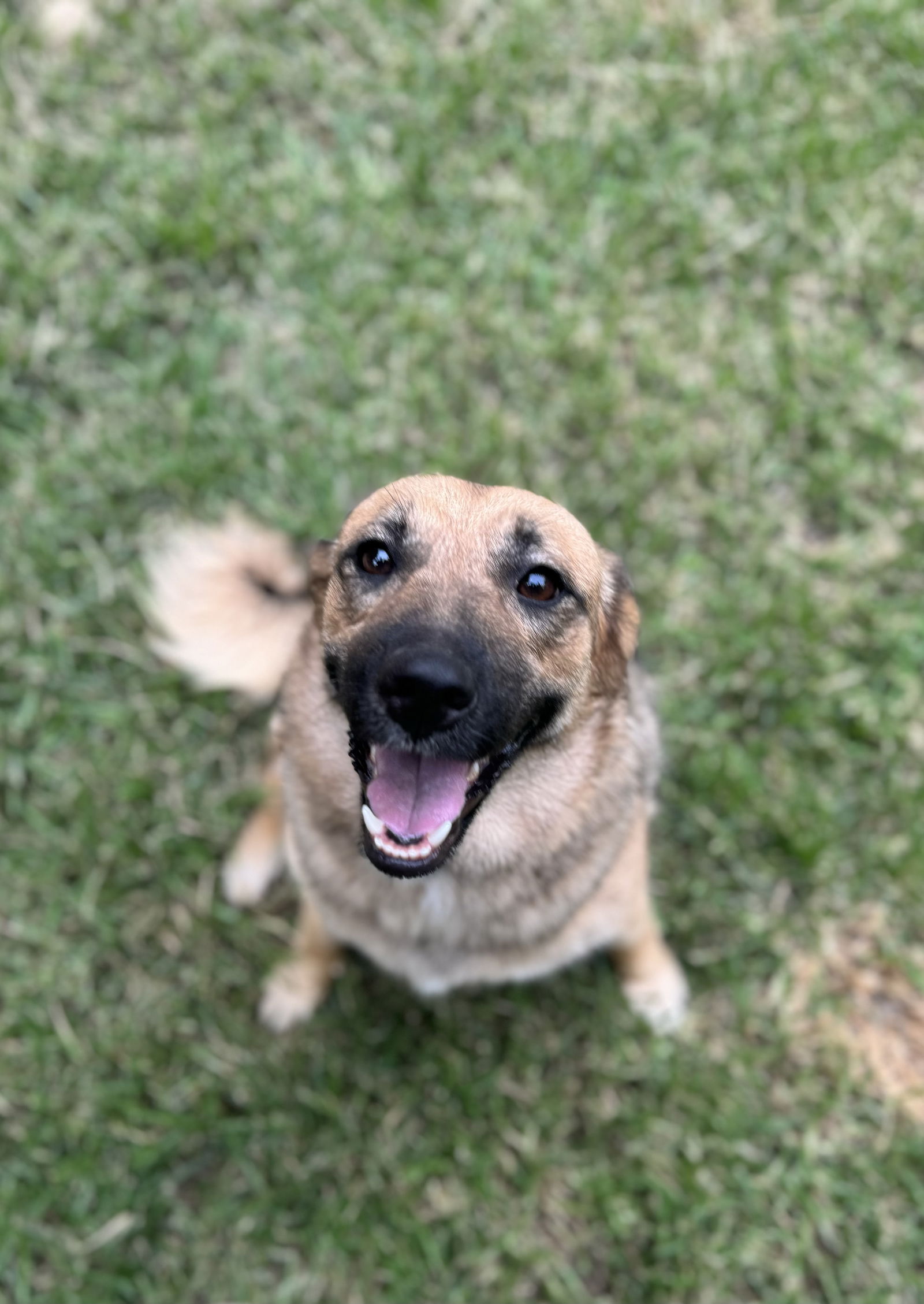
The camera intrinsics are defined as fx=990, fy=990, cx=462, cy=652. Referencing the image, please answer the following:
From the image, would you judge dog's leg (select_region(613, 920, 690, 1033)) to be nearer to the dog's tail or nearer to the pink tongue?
the pink tongue

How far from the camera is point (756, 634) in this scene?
362 centimetres

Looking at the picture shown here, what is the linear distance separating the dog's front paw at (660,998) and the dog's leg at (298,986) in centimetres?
101

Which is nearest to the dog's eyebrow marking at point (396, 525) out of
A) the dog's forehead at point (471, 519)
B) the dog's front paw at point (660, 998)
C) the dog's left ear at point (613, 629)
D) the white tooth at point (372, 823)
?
the dog's forehead at point (471, 519)

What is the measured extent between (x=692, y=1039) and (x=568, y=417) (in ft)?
7.48

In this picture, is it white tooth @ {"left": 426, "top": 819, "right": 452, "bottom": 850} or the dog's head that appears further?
white tooth @ {"left": 426, "top": 819, "right": 452, "bottom": 850}

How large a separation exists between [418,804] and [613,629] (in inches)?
25.3

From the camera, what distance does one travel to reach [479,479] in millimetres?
3732

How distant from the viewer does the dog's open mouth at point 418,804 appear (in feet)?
6.89

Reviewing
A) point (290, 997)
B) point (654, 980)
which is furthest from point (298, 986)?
point (654, 980)

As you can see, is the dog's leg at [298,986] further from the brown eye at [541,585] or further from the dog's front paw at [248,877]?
the brown eye at [541,585]

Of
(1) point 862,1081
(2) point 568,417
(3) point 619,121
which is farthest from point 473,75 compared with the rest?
(1) point 862,1081

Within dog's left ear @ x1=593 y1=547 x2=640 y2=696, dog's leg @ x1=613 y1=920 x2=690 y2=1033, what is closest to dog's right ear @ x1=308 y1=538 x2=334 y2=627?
dog's left ear @ x1=593 y1=547 x2=640 y2=696

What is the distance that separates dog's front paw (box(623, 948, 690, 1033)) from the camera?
3.34 meters

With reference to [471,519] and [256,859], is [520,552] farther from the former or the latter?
[256,859]
